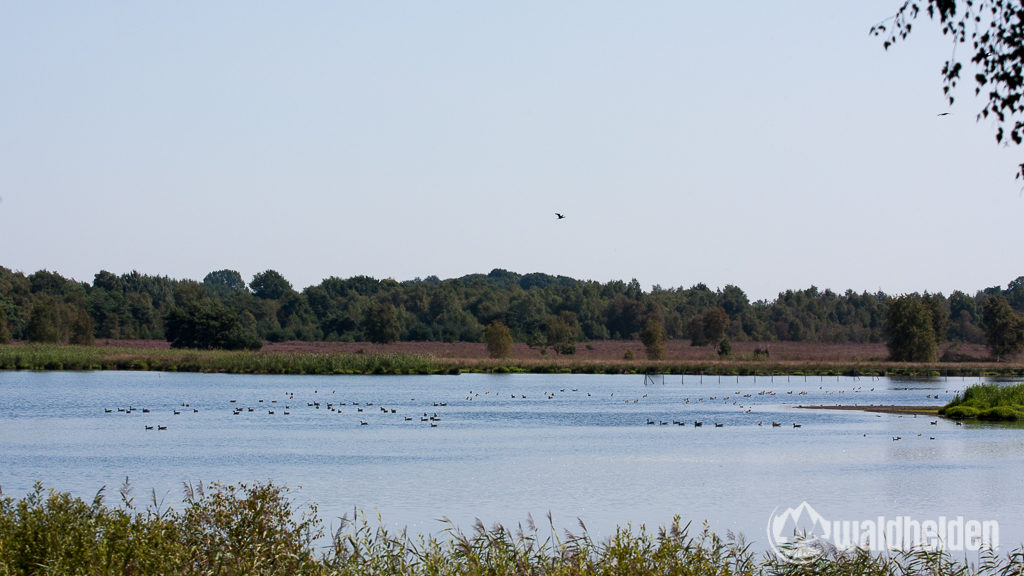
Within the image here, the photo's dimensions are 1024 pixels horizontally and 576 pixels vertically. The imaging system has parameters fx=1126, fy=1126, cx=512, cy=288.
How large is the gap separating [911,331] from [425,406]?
2597 inches

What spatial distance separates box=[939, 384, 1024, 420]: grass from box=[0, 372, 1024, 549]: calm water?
1725mm

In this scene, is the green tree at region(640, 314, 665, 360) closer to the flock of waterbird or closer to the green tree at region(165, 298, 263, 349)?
the flock of waterbird

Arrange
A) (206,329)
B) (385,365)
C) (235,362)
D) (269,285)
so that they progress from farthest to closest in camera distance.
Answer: (269,285) → (206,329) → (385,365) → (235,362)

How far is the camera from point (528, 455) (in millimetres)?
35562

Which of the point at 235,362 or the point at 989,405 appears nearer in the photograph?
the point at 989,405

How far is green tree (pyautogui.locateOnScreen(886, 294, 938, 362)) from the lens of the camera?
359ft

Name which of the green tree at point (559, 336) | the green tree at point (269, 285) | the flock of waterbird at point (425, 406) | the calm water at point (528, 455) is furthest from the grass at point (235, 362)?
the green tree at point (269, 285)

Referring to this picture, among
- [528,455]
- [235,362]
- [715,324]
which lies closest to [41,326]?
[235,362]

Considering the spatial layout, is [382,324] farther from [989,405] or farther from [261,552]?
[261,552]

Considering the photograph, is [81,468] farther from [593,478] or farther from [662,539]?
[662,539]

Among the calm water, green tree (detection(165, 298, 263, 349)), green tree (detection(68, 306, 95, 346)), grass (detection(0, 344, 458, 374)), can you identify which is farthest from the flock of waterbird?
green tree (detection(68, 306, 95, 346))

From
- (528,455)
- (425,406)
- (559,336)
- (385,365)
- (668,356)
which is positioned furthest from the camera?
(668,356)

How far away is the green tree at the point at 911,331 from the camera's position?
109500mm

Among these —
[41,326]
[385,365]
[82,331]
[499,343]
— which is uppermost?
[41,326]
